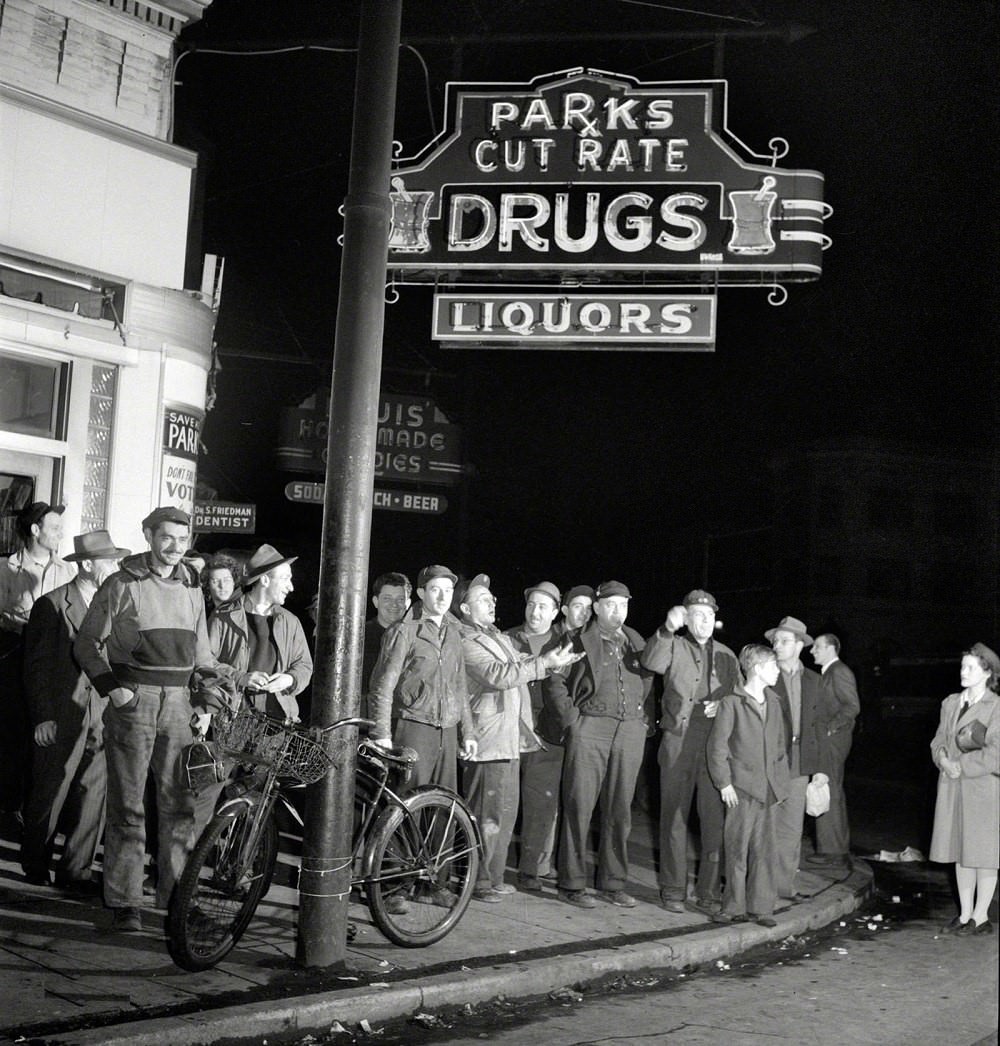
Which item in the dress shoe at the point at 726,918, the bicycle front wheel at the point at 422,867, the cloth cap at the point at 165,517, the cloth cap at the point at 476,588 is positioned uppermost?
the cloth cap at the point at 165,517

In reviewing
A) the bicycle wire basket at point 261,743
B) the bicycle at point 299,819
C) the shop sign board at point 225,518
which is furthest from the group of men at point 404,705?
the shop sign board at point 225,518

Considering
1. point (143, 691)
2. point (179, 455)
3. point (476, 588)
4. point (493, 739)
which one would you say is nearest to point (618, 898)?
point (493, 739)

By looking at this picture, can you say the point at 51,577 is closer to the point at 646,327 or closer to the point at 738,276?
the point at 646,327

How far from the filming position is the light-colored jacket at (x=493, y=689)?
838 cm

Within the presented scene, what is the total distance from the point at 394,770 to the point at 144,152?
20.4 ft

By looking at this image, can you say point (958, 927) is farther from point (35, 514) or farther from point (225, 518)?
point (225, 518)

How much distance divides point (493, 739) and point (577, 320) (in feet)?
10.9

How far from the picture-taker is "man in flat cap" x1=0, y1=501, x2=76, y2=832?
27.8 ft

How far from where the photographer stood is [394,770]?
7098mm

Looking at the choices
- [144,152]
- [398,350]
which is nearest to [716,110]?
[144,152]

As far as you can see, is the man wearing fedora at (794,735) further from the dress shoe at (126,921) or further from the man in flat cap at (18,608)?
the man in flat cap at (18,608)

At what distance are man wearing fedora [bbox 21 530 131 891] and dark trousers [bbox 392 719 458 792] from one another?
1.84m

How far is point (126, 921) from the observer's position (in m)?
6.75

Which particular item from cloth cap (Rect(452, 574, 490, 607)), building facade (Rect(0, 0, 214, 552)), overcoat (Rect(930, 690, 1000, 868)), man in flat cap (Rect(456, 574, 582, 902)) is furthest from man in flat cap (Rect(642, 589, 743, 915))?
building facade (Rect(0, 0, 214, 552))
